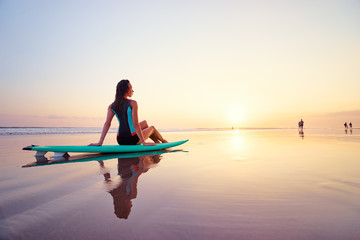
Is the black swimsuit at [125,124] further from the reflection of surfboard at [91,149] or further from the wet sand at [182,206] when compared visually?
the wet sand at [182,206]

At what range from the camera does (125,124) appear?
4820 mm

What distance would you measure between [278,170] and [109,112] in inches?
155

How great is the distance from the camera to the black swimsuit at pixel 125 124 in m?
4.67

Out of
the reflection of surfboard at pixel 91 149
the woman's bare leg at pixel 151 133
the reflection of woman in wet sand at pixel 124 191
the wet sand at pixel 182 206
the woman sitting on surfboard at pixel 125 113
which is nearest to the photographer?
the wet sand at pixel 182 206

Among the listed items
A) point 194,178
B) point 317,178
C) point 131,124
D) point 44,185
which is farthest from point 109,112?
point 317,178

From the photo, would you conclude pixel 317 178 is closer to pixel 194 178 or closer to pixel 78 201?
pixel 194 178

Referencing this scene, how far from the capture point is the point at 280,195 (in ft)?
5.80

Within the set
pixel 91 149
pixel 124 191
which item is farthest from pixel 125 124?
pixel 124 191

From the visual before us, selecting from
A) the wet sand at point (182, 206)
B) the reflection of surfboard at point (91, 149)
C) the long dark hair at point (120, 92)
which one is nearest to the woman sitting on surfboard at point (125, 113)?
the long dark hair at point (120, 92)

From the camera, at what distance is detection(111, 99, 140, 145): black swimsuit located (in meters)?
4.67

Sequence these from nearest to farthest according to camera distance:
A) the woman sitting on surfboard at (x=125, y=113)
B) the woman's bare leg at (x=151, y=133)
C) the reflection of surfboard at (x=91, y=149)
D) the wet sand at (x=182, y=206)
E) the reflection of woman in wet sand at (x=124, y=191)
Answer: the wet sand at (x=182, y=206)
the reflection of woman in wet sand at (x=124, y=191)
the reflection of surfboard at (x=91, y=149)
the woman sitting on surfboard at (x=125, y=113)
the woman's bare leg at (x=151, y=133)

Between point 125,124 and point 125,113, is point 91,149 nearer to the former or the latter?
point 125,124

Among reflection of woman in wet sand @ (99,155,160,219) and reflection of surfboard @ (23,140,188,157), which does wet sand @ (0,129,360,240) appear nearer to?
reflection of woman in wet sand @ (99,155,160,219)

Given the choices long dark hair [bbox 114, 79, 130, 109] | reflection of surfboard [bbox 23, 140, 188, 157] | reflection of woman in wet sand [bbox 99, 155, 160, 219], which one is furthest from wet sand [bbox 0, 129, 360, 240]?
A: long dark hair [bbox 114, 79, 130, 109]
